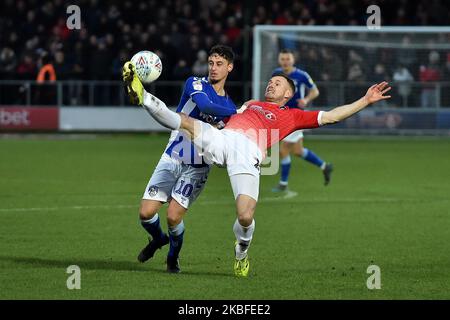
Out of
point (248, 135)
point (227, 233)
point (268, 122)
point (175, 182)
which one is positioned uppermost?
point (268, 122)

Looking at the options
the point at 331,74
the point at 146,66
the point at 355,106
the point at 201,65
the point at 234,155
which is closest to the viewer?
the point at 146,66

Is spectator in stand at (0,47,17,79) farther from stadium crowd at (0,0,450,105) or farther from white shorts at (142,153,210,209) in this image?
white shorts at (142,153,210,209)

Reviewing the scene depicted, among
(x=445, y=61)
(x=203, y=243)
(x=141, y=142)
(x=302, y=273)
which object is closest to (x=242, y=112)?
(x=302, y=273)

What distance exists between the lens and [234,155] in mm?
9281

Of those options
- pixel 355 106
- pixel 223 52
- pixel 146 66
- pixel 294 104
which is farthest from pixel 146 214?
pixel 294 104

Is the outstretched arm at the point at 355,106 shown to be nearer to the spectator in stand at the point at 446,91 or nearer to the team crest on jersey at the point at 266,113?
the team crest on jersey at the point at 266,113

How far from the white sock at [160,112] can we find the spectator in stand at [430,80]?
19.5 meters

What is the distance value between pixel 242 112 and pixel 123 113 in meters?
19.0

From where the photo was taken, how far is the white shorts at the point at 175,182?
9656 millimetres

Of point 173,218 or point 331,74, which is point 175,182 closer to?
point 173,218

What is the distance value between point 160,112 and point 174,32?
71.2 feet

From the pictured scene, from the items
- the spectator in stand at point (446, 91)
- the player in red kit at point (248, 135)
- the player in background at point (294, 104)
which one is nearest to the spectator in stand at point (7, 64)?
the spectator in stand at point (446, 91)

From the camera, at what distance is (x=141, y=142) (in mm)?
26766

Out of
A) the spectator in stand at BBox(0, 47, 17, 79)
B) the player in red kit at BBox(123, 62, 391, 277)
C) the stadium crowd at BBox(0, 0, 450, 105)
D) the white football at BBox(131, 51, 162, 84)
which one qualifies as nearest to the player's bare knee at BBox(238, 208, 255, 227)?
the player in red kit at BBox(123, 62, 391, 277)
